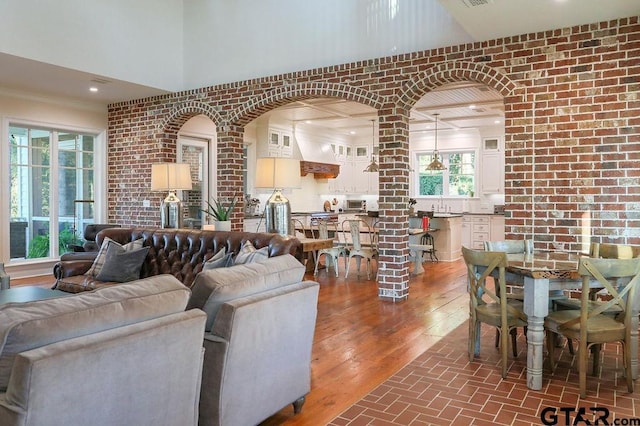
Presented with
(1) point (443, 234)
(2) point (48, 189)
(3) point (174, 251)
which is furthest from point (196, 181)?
(1) point (443, 234)

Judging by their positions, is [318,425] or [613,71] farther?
[613,71]

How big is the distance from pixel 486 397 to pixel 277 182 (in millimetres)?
2552

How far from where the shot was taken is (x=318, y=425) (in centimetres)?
274

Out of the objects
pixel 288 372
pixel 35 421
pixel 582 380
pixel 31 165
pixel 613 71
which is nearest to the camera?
pixel 35 421

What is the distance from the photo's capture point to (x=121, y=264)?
4.86 meters

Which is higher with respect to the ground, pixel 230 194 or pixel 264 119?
pixel 264 119

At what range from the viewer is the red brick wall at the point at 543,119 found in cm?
476

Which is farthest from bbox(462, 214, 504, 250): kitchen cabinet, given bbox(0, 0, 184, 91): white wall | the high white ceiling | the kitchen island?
bbox(0, 0, 184, 91): white wall

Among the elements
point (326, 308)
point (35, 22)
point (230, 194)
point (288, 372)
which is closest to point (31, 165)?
point (35, 22)

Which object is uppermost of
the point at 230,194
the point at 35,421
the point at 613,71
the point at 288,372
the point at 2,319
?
the point at 613,71

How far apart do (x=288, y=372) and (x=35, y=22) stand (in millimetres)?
5632

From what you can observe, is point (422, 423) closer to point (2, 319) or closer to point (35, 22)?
point (2, 319)

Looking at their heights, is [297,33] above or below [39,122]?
above

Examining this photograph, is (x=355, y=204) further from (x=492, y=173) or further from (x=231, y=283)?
(x=231, y=283)
